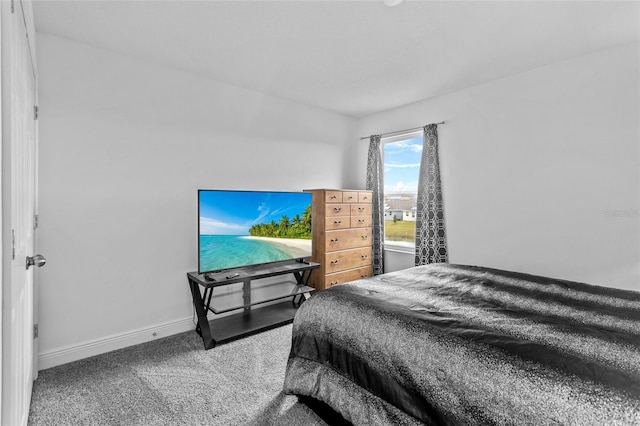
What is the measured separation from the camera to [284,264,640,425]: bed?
1.03 metres

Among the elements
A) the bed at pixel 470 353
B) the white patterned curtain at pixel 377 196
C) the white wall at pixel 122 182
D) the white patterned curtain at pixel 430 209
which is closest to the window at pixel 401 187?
the white patterned curtain at pixel 377 196

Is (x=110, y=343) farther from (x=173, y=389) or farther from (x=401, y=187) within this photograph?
(x=401, y=187)

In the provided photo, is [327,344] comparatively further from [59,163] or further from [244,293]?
[59,163]

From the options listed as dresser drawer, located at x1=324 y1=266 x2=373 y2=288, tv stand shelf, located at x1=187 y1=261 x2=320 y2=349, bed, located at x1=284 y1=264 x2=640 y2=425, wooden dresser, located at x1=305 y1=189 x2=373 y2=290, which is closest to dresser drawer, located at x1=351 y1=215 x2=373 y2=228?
wooden dresser, located at x1=305 y1=189 x2=373 y2=290

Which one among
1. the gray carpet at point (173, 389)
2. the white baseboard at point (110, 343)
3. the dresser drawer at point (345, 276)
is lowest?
the gray carpet at point (173, 389)

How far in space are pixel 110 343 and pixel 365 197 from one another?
3231mm

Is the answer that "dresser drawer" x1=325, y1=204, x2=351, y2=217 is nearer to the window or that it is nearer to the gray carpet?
the window

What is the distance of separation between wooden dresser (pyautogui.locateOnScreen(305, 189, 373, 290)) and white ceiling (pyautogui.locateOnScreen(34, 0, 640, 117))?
56.9 inches

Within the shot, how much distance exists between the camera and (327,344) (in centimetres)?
173

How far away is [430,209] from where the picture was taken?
3.90 metres

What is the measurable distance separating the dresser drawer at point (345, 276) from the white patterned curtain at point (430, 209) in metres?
0.75

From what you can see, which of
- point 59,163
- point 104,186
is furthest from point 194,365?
point 59,163

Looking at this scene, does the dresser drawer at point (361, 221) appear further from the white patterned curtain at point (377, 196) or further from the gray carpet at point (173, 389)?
the gray carpet at point (173, 389)

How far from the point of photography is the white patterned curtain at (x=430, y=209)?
3.83 metres
